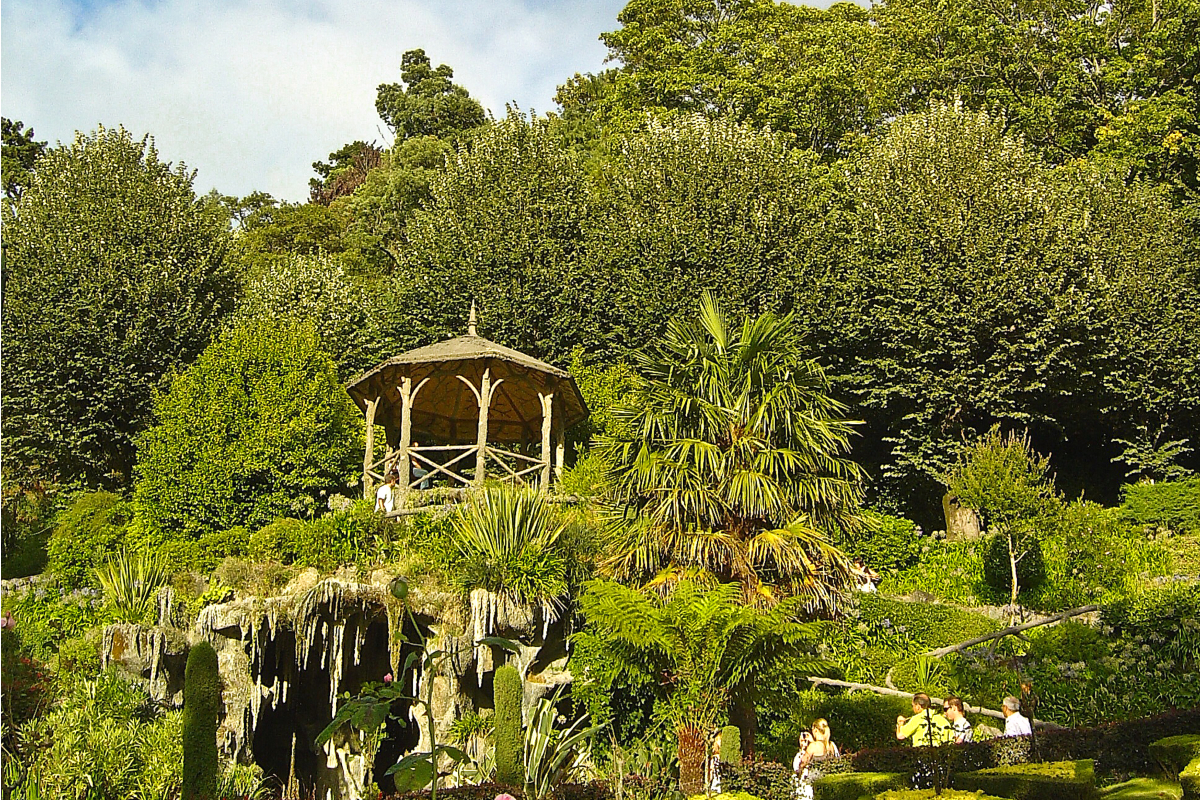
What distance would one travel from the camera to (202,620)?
13289mm

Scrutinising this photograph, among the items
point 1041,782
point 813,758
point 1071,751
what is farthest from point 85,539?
point 1041,782

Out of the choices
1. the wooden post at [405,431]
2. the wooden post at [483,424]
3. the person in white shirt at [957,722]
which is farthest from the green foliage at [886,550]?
the person in white shirt at [957,722]

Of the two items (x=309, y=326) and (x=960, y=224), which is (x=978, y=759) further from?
(x=309, y=326)

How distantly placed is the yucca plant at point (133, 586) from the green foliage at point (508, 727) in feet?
25.8

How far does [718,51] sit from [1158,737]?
85.7 ft

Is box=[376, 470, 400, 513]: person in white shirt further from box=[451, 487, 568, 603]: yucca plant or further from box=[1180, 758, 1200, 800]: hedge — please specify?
box=[1180, 758, 1200, 800]: hedge

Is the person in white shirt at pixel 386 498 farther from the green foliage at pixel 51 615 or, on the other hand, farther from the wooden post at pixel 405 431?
the green foliage at pixel 51 615

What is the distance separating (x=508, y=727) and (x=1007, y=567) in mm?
10753

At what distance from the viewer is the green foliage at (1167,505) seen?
60.3 feet

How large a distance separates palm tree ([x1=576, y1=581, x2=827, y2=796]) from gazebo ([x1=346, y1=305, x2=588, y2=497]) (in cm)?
521

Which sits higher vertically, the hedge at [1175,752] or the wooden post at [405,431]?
the wooden post at [405,431]

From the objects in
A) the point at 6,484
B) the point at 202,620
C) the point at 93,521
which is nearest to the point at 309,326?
the point at 93,521

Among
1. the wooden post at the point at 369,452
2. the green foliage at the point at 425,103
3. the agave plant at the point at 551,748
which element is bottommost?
the agave plant at the point at 551,748

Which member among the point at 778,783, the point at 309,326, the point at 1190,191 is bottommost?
the point at 778,783
